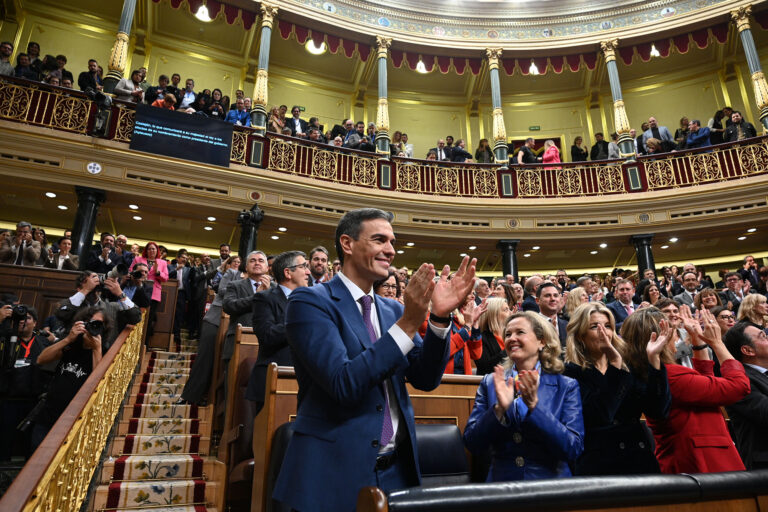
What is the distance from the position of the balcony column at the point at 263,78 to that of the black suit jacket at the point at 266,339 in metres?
6.70

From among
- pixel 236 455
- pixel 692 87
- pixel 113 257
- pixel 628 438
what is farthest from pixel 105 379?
pixel 692 87

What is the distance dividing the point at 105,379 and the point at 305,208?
20.0 ft

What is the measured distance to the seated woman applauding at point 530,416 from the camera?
5.30ft

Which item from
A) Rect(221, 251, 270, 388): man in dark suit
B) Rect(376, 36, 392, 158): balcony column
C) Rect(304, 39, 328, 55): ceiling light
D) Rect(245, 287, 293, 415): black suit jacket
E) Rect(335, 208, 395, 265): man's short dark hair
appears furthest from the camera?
Rect(304, 39, 328, 55): ceiling light

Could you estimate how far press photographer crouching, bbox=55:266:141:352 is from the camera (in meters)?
3.88

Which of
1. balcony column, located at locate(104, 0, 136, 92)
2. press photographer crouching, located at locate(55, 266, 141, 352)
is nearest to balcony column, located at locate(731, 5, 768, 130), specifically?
press photographer crouching, located at locate(55, 266, 141, 352)

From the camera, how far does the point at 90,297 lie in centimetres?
405

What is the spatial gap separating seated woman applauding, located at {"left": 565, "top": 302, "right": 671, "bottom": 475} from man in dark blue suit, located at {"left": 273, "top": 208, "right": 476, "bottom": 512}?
2.82 ft

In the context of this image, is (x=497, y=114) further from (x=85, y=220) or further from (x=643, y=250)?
(x=85, y=220)

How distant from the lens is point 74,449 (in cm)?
224

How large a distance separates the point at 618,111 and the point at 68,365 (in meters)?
10.4

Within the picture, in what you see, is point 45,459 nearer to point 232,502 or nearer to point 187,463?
point 232,502

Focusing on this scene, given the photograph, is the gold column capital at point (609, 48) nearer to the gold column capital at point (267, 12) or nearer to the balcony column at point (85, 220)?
the gold column capital at point (267, 12)

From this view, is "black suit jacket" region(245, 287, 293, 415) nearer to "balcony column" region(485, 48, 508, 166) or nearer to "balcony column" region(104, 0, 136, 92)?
"balcony column" region(104, 0, 136, 92)
